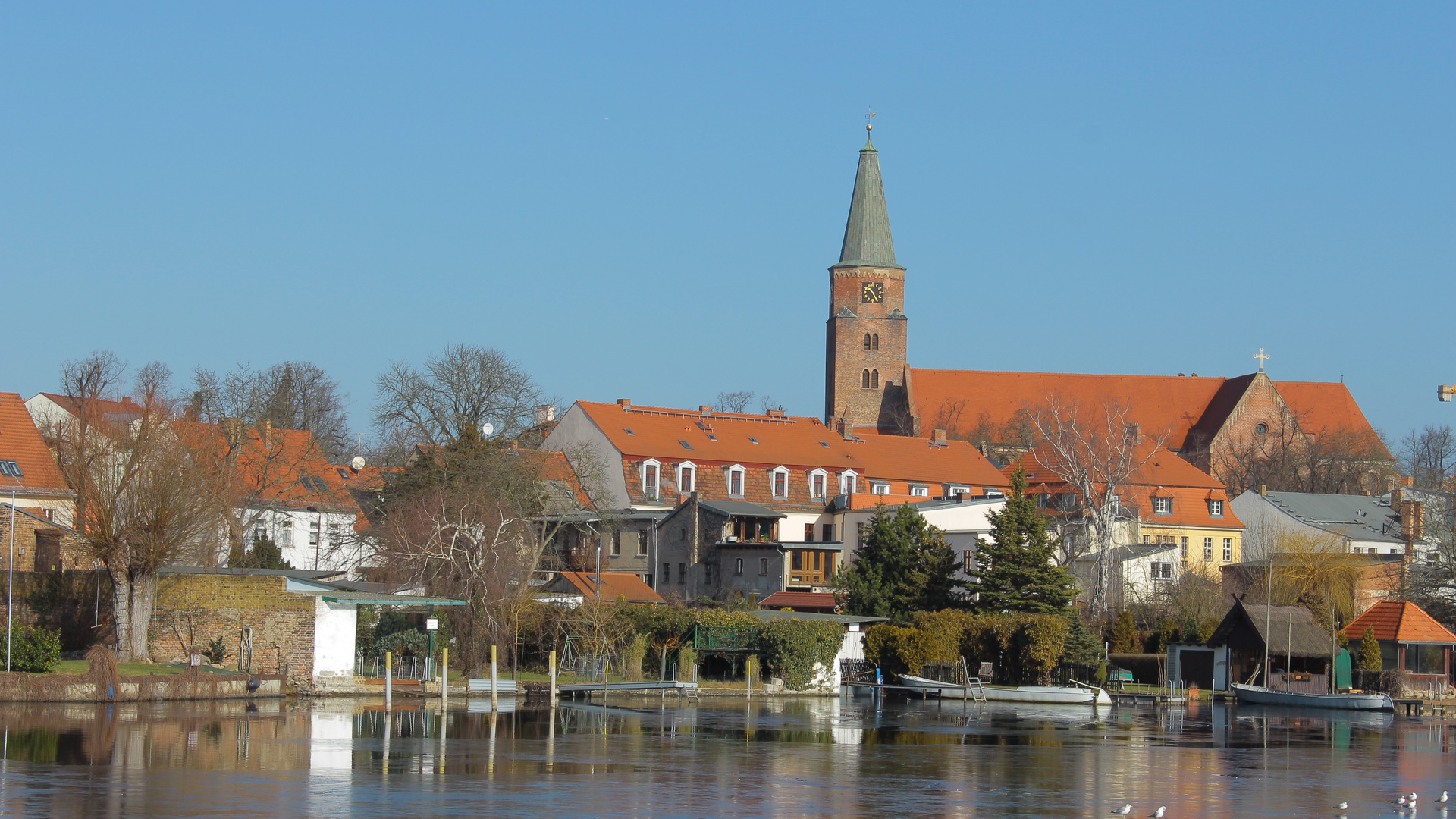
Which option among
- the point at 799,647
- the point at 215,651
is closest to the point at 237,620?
the point at 215,651

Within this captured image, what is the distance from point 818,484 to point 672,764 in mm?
45560

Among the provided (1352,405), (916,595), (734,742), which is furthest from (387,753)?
(1352,405)

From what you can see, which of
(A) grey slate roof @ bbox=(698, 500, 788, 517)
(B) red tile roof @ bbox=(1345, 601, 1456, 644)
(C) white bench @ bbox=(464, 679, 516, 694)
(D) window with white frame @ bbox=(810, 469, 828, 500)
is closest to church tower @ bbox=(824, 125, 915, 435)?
(D) window with white frame @ bbox=(810, 469, 828, 500)

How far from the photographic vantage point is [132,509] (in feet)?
126

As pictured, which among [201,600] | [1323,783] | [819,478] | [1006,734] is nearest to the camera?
[1323,783]

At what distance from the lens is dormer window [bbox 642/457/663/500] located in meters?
68.7

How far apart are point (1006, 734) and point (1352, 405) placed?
89723 millimetres

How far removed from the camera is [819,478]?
7138 cm

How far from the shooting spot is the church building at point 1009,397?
347 feet

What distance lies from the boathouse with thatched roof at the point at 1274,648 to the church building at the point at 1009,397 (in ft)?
169

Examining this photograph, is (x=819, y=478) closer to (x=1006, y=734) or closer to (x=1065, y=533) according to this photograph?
(x=1065, y=533)

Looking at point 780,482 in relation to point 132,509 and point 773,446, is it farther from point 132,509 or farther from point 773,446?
point 132,509

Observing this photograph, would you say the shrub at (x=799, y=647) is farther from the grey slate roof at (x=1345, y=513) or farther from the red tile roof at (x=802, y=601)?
the grey slate roof at (x=1345, y=513)

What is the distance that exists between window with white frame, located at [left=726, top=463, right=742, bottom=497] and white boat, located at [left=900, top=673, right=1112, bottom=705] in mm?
23855
